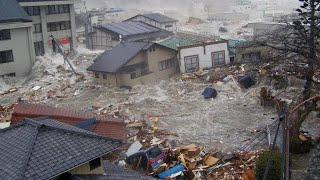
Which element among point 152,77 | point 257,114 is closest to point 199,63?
point 152,77

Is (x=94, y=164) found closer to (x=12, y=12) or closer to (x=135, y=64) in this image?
(x=135, y=64)

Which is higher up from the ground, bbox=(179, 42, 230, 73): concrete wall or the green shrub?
bbox=(179, 42, 230, 73): concrete wall

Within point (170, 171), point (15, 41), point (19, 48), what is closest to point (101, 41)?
point (19, 48)

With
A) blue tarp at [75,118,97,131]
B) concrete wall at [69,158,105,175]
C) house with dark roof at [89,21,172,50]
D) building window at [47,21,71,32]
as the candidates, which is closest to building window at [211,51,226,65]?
house with dark roof at [89,21,172,50]

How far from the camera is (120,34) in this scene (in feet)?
146

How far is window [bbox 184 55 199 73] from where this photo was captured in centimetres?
3722

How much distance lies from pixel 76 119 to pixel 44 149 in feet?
33.9

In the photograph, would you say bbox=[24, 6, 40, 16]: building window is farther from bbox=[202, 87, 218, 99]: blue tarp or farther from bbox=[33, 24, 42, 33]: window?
bbox=[202, 87, 218, 99]: blue tarp

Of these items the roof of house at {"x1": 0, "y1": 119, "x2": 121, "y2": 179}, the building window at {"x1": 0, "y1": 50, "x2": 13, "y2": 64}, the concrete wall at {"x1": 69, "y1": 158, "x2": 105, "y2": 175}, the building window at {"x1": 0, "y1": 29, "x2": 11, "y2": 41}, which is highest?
the building window at {"x1": 0, "y1": 29, "x2": 11, "y2": 41}

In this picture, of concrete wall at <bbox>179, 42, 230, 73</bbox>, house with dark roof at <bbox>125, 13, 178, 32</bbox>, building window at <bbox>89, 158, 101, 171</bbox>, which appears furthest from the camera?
house with dark roof at <bbox>125, 13, 178, 32</bbox>

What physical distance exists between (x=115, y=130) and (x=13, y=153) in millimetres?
10050

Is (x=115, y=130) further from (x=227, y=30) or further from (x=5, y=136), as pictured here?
(x=227, y=30)

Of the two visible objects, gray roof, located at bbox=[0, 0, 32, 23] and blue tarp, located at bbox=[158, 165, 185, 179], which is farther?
gray roof, located at bbox=[0, 0, 32, 23]

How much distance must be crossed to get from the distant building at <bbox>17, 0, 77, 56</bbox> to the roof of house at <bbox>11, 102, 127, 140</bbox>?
22.5m
